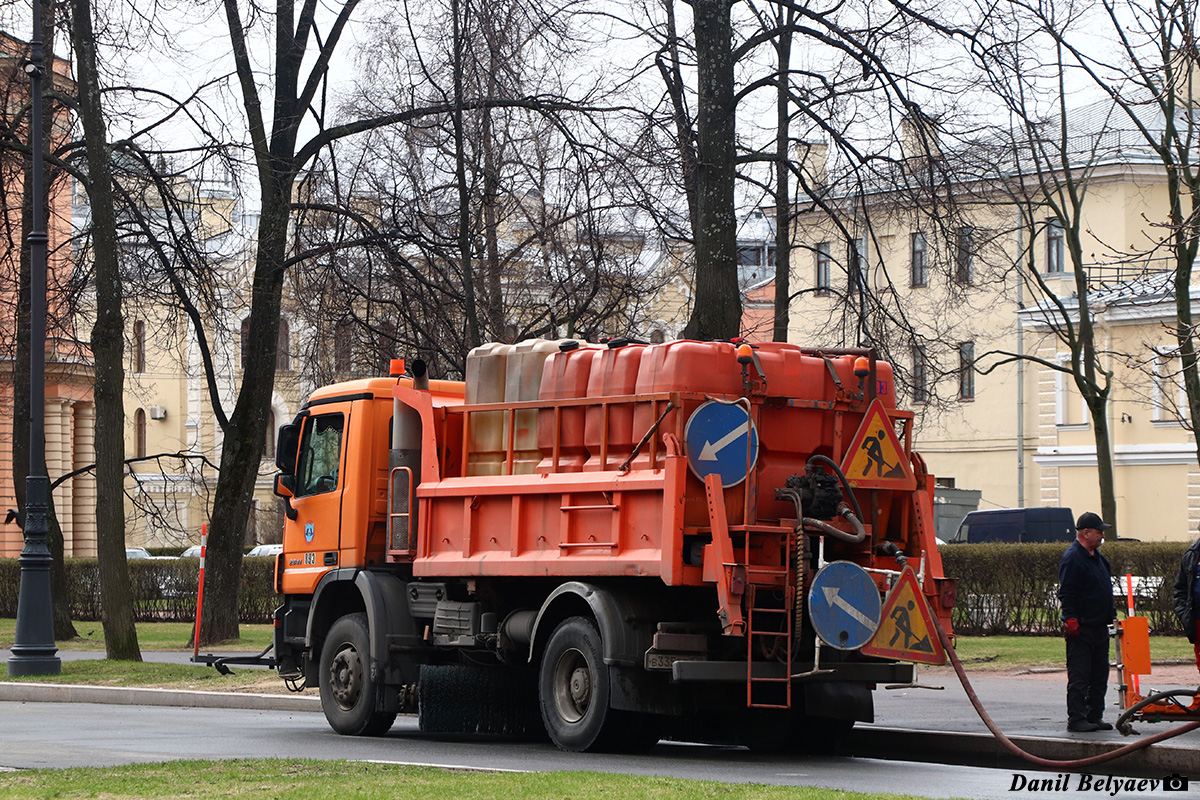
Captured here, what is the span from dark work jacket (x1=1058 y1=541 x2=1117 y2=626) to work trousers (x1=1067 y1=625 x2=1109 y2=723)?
0.09m

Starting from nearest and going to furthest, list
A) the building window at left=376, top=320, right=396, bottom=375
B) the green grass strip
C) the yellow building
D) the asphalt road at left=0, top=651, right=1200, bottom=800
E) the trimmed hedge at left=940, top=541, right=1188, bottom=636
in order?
the green grass strip → the asphalt road at left=0, top=651, right=1200, bottom=800 → the building window at left=376, top=320, right=396, bottom=375 → the trimmed hedge at left=940, top=541, right=1188, bottom=636 → the yellow building

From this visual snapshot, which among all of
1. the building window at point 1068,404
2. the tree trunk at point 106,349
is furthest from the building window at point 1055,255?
the tree trunk at point 106,349

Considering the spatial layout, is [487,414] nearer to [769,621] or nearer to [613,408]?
[613,408]

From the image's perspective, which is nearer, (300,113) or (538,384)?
(538,384)

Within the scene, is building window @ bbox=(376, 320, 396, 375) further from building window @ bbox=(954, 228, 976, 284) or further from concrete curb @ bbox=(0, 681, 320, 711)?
building window @ bbox=(954, 228, 976, 284)

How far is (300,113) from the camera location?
25.5m

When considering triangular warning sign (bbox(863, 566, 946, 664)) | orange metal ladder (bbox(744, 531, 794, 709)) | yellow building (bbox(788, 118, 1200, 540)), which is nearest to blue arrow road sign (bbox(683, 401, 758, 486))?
orange metal ladder (bbox(744, 531, 794, 709))

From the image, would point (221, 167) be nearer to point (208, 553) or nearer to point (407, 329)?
point (407, 329)

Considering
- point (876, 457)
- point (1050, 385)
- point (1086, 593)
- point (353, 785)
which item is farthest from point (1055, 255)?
point (353, 785)

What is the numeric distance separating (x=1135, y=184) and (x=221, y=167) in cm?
3917

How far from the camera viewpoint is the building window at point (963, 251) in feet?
62.7

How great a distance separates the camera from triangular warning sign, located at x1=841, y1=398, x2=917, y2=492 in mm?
12586

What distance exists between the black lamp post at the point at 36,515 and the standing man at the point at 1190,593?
46.0 ft

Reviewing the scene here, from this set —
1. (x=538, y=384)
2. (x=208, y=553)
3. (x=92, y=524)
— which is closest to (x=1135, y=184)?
(x=92, y=524)
